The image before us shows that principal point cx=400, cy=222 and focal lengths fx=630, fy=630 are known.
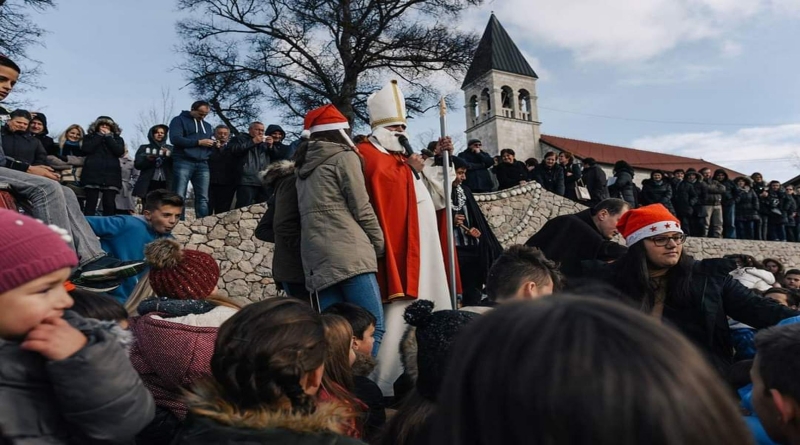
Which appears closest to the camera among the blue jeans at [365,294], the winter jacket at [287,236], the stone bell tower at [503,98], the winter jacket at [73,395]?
the winter jacket at [73,395]

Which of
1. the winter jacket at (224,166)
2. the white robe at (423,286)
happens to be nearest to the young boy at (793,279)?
the white robe at (423,286)

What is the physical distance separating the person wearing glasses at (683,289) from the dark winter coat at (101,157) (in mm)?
6343

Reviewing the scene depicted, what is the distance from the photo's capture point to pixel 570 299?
836 mm

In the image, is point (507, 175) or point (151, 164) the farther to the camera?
point (507, 175)

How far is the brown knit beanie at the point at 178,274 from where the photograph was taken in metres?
2.57

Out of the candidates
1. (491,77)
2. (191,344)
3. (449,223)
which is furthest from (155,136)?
(491,77)

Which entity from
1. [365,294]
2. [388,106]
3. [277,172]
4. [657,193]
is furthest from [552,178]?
[365,294]

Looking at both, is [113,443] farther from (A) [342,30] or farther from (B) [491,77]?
(B) [491,77]

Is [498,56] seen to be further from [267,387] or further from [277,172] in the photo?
[267,387]

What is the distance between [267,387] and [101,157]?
23.1 ft

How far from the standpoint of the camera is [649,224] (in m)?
3.31

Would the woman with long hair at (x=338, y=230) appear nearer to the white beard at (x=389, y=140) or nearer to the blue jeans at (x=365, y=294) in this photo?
the blue jeans at (x=365, y=294)

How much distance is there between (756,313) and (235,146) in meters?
7.41

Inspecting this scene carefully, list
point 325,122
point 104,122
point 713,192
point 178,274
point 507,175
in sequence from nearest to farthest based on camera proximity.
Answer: point 178,274 < point 325,122 < point 104,122 < point 507,175 < point 713,192
